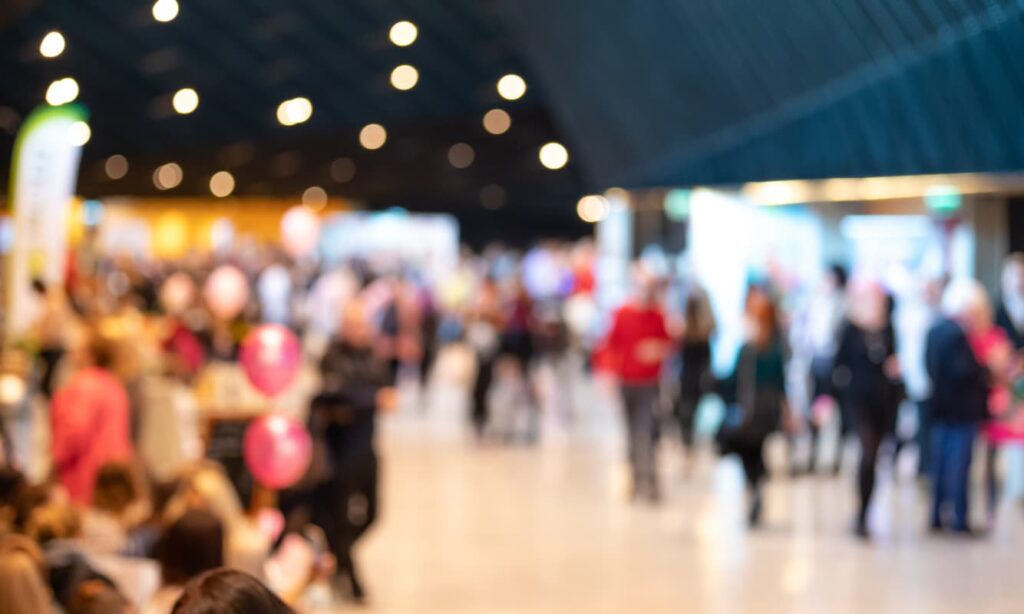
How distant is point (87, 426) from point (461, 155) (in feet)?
129

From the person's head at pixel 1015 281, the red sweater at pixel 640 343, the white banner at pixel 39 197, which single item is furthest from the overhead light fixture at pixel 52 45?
the person's head at pixel 1015 281

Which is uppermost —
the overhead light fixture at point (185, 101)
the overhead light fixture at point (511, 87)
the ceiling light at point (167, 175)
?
the ceiling light at point (167, 175)

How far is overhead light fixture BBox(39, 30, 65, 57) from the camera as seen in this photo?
1230 cm

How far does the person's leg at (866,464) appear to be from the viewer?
11.9 meters

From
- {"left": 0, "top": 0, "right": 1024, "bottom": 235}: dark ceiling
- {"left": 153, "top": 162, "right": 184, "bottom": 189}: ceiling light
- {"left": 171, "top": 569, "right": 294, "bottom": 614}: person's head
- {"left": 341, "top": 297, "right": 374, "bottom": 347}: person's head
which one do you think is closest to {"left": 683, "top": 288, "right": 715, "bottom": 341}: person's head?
{"left": 0, "top": 0, "right": 1024, "bottom": 235}: dark ceiling

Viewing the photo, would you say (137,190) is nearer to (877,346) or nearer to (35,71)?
(35,71)

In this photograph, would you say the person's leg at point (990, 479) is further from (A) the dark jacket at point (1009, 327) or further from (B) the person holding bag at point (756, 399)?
(A) the dark jacket at point (1009, 327)

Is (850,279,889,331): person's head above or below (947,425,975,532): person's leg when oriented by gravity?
above

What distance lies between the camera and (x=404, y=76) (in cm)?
2408

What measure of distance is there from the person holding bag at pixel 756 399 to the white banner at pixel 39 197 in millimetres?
4664

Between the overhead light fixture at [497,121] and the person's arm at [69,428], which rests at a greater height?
the overhead light fixture at [497,121]

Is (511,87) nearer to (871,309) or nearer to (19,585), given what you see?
(871,309)

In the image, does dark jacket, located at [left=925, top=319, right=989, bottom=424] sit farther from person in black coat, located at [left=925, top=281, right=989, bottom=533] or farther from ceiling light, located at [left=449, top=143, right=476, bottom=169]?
ceiling light, located at [left=449, top=143, right=476, bottom=169]

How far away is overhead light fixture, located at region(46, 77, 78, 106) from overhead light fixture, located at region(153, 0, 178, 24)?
3.13 meters
